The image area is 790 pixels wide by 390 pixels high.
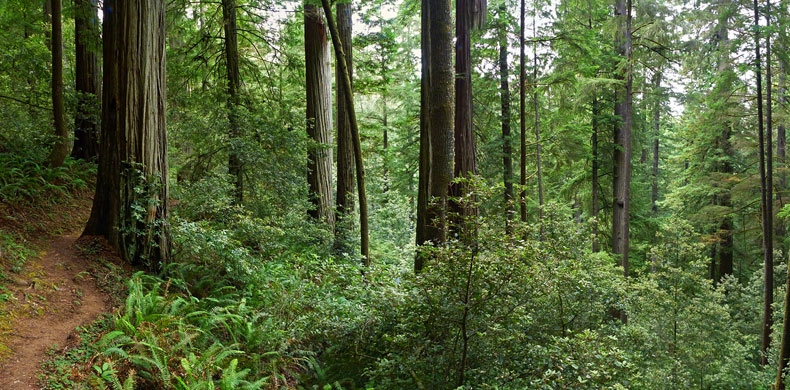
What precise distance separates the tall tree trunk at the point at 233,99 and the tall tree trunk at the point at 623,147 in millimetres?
11918

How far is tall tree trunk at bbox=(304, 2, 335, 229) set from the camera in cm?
1030

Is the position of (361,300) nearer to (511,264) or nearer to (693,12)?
(511,264)

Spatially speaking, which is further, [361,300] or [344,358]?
[361,300]

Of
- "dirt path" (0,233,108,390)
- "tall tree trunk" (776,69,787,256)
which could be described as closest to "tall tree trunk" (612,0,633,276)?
"tall tree trunk" (776,69,787,256)

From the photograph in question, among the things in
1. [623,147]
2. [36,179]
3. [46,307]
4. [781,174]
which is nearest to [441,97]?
[46,307]

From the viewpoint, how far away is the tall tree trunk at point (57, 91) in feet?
23.3

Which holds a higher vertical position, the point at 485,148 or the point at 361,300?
the point at 485,148

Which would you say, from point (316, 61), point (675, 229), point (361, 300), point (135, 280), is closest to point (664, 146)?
point (675, 229)

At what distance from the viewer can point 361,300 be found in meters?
5.97

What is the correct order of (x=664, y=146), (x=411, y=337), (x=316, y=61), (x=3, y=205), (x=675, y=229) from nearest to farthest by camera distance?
(x=411, y=337) → (x=3, y=205) → (x=316, y=61) → (x=675, y=229) → (x=664, y=146)

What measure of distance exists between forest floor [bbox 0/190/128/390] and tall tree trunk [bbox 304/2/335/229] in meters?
4.92

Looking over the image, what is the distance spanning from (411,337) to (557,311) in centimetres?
233

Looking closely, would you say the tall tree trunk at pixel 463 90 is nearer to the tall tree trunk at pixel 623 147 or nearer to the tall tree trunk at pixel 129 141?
the tall tree trunk at pixel 129 141

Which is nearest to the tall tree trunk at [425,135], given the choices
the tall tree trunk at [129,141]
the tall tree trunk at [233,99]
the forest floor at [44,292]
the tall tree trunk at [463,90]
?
the tall tree trunk at [463,90]
